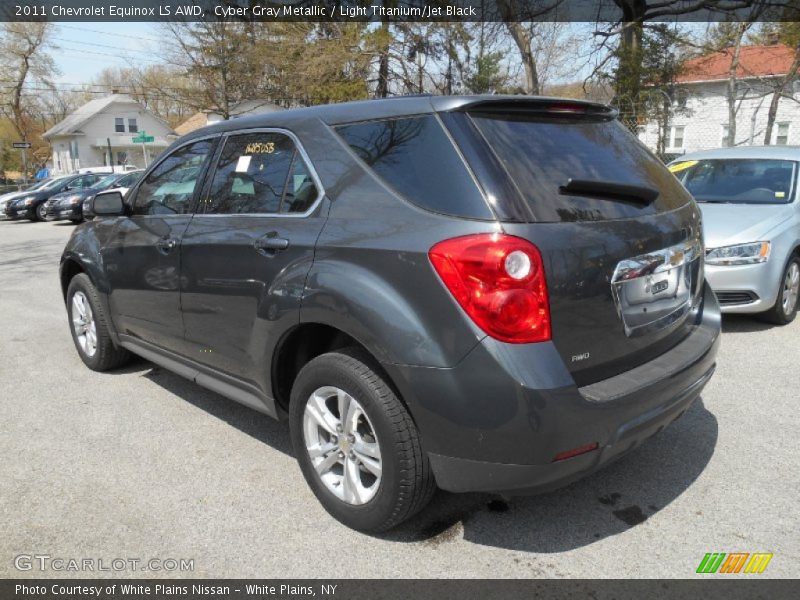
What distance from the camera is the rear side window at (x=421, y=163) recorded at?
7.96 ft

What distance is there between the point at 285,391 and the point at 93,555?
42.2 inches

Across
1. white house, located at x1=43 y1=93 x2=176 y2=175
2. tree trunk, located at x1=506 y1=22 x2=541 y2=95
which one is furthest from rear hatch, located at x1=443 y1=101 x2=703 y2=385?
white house, located at x1=43 y1=93 x2=176 y2=175

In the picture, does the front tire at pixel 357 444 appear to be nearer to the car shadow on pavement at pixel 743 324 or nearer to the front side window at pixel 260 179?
the front side window at pixel 260 179

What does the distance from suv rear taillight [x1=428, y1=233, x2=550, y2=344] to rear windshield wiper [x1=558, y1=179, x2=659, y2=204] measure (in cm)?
40

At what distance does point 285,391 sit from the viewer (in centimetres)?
322

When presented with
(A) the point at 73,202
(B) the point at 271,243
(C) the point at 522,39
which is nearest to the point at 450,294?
(B) the point at 271,243

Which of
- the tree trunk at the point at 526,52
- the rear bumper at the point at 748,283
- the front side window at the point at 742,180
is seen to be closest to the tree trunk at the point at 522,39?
the tree trunk at the point at 526,52

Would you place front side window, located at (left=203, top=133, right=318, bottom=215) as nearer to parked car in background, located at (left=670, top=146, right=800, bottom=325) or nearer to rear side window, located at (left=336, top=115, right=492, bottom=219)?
rear side window, located at (left=336, top=115, right=492, bottom=219)

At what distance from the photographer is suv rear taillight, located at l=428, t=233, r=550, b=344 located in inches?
90.3

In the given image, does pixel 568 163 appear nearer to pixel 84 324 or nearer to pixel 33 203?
pixel 84 324

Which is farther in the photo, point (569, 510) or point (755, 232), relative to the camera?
point (755, 232)

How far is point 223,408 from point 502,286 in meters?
2.68

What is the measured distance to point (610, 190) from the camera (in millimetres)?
2676

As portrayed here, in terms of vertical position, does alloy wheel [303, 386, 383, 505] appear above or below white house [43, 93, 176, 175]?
below
